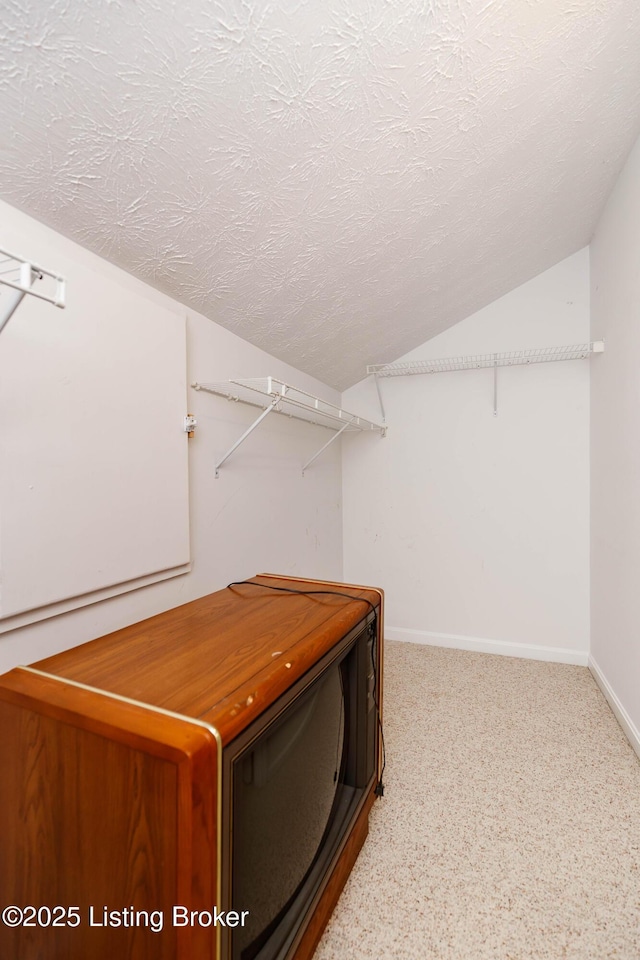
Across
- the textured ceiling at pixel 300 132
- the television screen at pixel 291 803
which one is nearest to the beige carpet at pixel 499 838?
the television screen at pixel 291 803

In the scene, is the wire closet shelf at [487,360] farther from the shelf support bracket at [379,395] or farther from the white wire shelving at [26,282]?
the white wire shelving at [26,282]

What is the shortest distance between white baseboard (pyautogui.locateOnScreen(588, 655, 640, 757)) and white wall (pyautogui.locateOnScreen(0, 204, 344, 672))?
1.60 meters

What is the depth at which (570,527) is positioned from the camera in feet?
8.49

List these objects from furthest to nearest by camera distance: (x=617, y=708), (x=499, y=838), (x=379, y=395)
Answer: (x=379, y=395) < (x=617, y=708) < (x=499, y=838)

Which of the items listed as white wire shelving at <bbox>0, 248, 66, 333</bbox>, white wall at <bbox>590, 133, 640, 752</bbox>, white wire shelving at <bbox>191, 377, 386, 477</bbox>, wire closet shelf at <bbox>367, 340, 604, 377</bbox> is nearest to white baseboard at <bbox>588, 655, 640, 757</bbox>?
white wall at <bbox>590, 133, 640, 752</bbox>

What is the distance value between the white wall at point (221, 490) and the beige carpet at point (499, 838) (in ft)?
3.13

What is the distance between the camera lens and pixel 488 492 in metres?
2.76

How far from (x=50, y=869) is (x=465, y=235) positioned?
2.38 meters

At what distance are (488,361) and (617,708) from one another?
1.95 m

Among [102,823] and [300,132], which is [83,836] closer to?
[102,823]

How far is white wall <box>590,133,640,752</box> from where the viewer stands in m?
1.77

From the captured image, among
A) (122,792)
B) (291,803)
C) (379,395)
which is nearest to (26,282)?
(122,792)

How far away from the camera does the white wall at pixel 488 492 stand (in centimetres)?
258

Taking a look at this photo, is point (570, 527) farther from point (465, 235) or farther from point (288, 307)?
point (288, 307)
